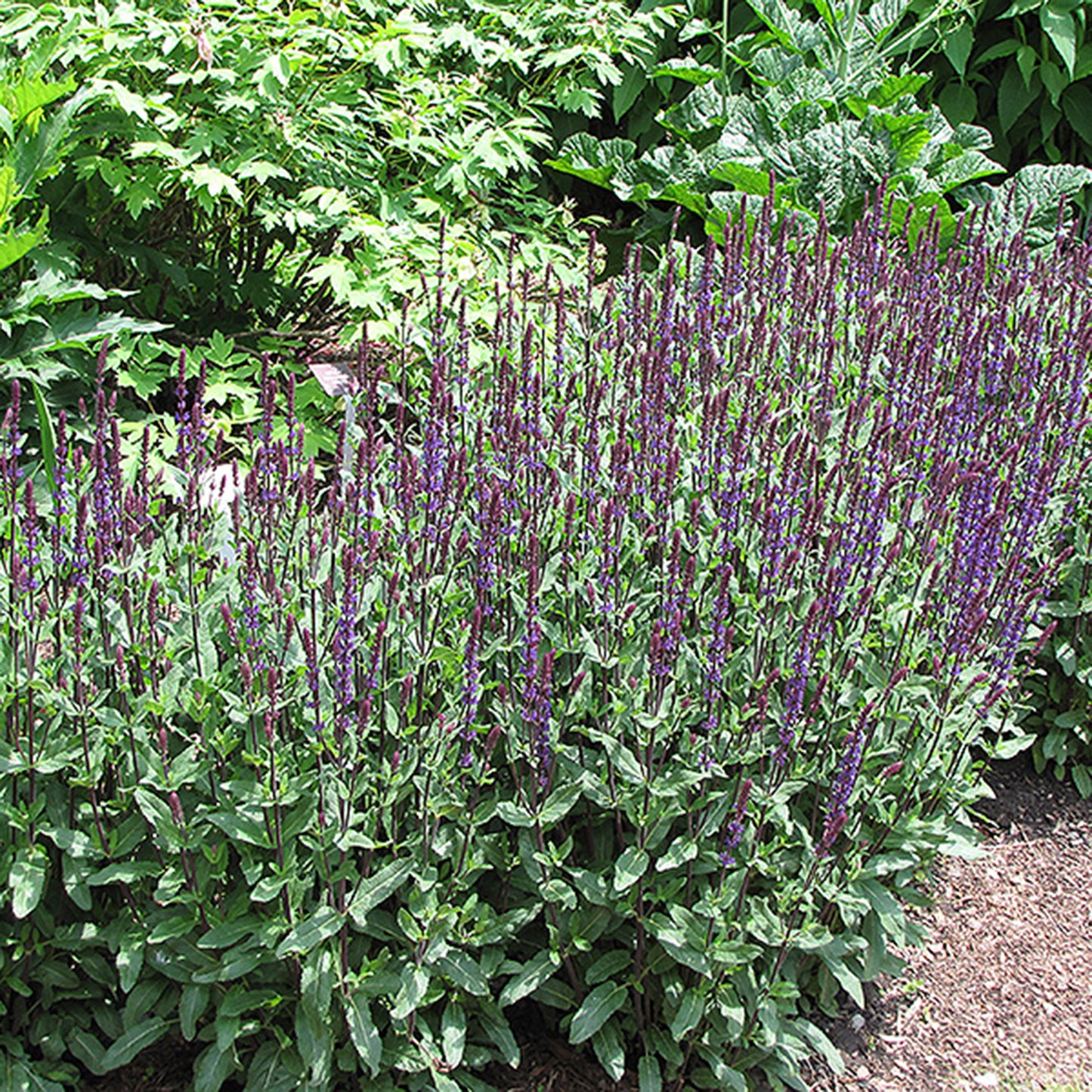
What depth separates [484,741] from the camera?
8.63 ft

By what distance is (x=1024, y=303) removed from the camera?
14.0 feet

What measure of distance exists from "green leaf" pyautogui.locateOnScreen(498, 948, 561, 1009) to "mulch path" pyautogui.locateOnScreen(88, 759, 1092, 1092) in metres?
0.33

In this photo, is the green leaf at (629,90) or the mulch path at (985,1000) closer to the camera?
the mulch path at (985,1000)

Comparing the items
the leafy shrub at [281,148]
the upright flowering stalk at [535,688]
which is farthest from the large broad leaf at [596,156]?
the upright flowering stalk at [535,688]

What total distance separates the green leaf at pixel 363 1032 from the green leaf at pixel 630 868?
1.74 ft

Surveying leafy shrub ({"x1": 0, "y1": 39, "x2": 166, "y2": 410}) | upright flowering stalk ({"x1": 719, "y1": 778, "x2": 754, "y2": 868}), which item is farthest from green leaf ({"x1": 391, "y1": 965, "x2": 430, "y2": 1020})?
leafy shrub ({"x1": 0, "y1": 39, "x2": 166, "y2": 410})

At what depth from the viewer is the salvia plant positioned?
2.30 m

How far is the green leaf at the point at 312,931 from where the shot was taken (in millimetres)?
2188

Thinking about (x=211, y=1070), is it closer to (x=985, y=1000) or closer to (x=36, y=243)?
(x=985, y=1000)

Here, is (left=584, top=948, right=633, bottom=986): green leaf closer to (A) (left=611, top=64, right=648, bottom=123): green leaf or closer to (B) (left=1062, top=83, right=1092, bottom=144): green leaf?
(A) (left=611, top=64, right=648, bottom=123): green leaf

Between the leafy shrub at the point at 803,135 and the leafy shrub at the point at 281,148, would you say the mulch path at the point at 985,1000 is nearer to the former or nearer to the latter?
the leafy shrub at the point at 281,148

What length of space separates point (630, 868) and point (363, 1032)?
59cm

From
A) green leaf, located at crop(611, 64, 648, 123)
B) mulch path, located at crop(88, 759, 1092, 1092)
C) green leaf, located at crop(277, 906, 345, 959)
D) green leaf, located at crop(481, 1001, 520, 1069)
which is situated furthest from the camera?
green leaf, located at crop(611, 64, 648, 123)

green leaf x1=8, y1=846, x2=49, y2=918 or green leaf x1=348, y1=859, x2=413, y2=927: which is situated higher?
green leaf x1=348, y1=859, x2=413, y2=927
